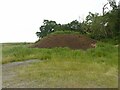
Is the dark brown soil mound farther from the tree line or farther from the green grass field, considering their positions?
the green grass field

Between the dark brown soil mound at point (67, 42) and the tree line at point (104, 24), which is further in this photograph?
the tree line at point (104, 24)

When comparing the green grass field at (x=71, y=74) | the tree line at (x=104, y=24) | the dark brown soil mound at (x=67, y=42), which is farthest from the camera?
the tree line at (x=104, y=24)

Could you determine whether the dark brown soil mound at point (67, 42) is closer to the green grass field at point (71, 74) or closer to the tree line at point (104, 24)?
the tree line at point (104, 24)

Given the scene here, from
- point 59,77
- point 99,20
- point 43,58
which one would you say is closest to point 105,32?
point 99,20

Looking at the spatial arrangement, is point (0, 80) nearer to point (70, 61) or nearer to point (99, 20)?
point (70, 61)

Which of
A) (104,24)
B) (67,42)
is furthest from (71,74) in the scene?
(104,24)

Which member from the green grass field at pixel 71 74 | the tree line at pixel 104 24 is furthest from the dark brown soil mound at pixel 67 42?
the green grass field at pixel 71 74

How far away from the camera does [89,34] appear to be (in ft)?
89.4

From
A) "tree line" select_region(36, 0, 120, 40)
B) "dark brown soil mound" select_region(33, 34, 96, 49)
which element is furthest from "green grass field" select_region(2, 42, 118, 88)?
"tree line" select_region(36, 0, 120, 40)

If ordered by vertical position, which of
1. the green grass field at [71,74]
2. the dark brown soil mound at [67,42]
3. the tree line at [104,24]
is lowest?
the green grass field at [71,74]

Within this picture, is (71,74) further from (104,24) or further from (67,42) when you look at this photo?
(104,24)

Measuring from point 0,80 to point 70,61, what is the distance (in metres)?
4.32

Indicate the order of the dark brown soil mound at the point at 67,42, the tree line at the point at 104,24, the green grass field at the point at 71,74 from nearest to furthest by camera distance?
1. the green grass field at the point at 71,74
2. the dark brown soil mound at the point at 67,42
3. the tree line at the point at 104,24

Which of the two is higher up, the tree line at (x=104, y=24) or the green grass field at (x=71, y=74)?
the tree line at (x=104, y=24)
